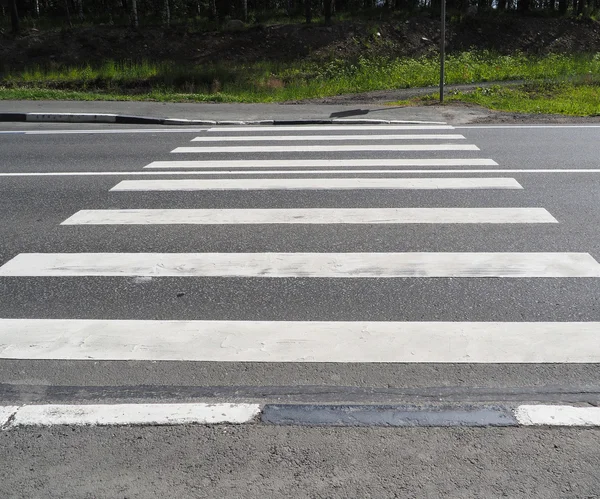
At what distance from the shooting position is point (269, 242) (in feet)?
21.4

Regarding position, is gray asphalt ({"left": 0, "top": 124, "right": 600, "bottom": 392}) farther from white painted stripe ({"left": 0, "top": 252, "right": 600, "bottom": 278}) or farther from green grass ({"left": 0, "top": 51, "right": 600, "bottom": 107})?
green grass ({"left": 0, "top": 51, "right": 600, "bottom": 107})

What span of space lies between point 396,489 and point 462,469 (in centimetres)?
37

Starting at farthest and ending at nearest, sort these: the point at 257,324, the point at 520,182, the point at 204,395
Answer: the point at 520,182
the point at 257,324
the point at 204,395

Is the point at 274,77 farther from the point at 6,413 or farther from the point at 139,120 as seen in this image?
the point at 6,413

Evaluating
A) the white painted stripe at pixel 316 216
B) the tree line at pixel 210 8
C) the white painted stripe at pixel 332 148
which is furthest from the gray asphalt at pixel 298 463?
the tree line at pixel 210 8

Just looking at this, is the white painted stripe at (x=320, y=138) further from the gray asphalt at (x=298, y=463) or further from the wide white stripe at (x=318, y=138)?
the gray asphalt at (x=298, y=463)

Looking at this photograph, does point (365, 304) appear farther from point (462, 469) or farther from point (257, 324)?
point (462, 469)

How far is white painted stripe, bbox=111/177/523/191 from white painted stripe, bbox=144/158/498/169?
0.97 metres

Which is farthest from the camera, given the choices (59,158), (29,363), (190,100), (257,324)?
(190,100)

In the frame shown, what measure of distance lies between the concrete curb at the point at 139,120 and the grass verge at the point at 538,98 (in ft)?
11.2

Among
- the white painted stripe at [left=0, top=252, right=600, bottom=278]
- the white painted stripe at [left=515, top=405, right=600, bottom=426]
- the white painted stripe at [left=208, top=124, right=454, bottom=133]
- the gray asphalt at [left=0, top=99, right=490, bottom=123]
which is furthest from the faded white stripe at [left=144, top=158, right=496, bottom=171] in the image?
the white painted stripe at [left=515, top=405, right=600, bottom=426]

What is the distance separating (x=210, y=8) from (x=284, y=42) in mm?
9004

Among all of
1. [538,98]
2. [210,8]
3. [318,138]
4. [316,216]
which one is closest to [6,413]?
[316,216]

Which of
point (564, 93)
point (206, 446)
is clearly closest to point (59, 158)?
point (206, 446)
